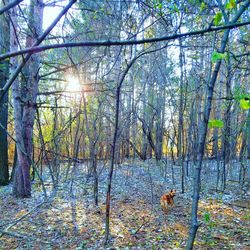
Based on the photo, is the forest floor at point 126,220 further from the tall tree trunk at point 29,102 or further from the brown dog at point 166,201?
the tall tree trunk at point 29,102

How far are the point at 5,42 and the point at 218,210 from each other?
18.7 ft

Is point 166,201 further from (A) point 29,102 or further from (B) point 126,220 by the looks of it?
(A) point 29,102

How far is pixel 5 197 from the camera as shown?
220 inches

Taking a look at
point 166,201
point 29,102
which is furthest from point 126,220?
point 29,102

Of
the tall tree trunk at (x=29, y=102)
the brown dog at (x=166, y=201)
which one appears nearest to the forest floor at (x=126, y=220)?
the brown dog at (x=166, y=201)

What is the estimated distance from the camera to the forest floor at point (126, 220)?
11.8ft

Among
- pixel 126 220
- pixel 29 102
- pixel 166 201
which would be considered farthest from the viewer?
pixel 29 102

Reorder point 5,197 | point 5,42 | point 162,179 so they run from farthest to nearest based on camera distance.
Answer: point 162,179, point 5,42, point 5,197

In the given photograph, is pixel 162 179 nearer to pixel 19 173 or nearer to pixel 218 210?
pixel 218 210

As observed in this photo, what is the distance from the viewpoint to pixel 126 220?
4.35m

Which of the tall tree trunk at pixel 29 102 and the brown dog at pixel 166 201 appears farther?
the tall tree trunk at pixel 29 102

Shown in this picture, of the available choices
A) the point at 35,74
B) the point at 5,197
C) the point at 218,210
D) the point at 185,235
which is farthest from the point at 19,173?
the point at 218,210

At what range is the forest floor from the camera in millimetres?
3598

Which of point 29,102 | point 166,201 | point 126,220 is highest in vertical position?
point 29,102
